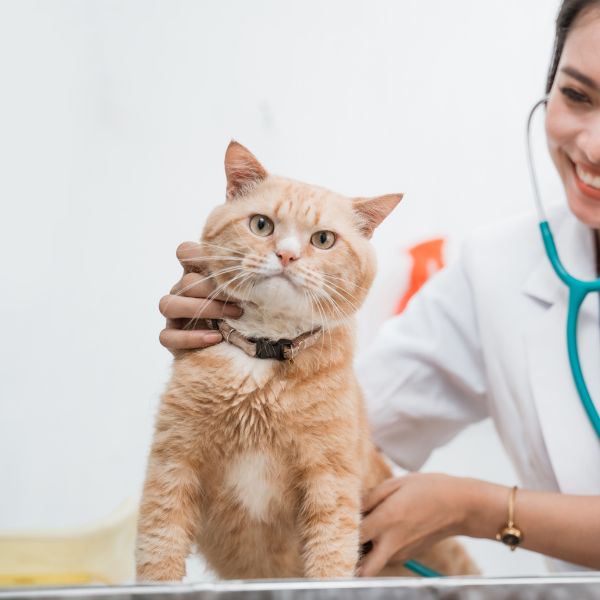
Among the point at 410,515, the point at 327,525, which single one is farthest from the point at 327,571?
the point at 410,515

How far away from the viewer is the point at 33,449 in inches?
29.6

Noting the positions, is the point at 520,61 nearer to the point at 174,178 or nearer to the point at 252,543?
the point at 174,178

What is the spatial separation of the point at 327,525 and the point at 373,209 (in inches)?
13.4

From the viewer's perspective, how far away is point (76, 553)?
2.59ft

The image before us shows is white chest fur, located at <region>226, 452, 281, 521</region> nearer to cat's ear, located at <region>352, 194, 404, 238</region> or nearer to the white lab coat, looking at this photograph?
cat's ear, located at <region>352, 194, 404, 238</region>

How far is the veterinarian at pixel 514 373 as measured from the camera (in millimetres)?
950

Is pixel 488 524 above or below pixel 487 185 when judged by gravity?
below

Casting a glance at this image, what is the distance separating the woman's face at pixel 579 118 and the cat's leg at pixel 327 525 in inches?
23.7

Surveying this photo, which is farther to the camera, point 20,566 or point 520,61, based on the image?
point 520,61

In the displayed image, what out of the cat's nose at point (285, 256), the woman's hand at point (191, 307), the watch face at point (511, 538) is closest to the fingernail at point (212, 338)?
the woman's hand at point (191, 307)

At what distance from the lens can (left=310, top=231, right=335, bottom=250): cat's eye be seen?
0.72 m

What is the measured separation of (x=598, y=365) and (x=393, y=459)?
0.38 meters

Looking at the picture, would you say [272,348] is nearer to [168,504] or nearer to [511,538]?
[168,504]

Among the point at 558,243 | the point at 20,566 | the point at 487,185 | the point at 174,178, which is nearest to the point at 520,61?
the point at 487,185
